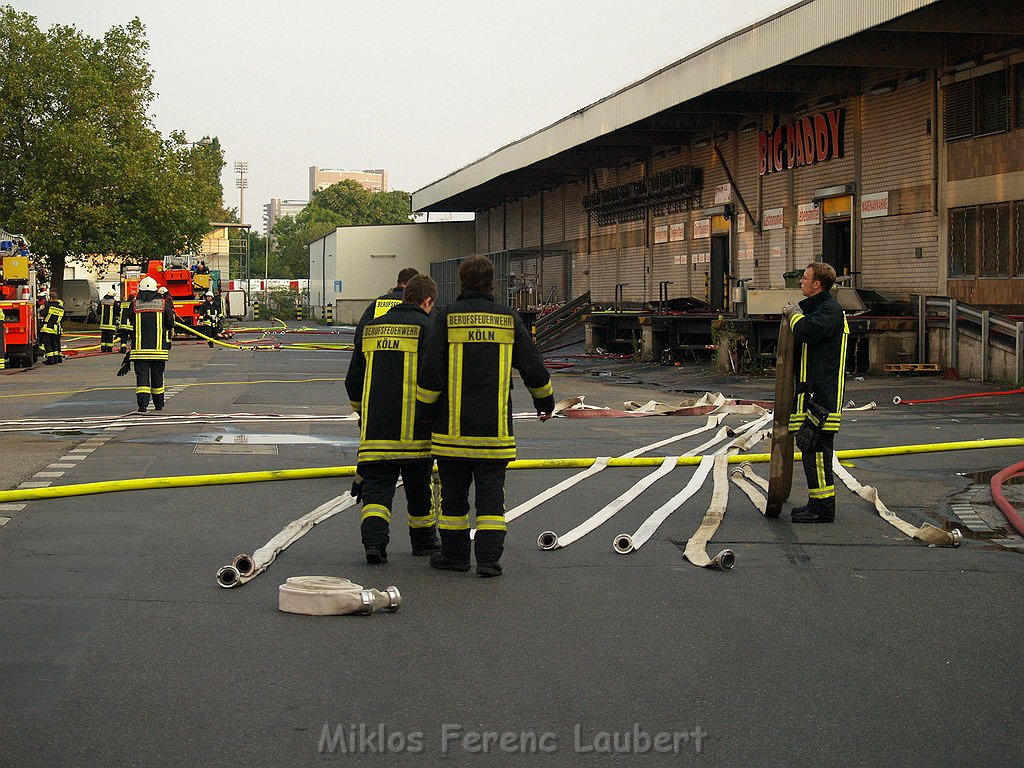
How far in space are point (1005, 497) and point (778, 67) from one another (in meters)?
20.0

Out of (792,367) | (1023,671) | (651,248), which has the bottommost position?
(1023,671)

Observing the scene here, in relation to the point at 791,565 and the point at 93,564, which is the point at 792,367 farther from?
the point at 93,564

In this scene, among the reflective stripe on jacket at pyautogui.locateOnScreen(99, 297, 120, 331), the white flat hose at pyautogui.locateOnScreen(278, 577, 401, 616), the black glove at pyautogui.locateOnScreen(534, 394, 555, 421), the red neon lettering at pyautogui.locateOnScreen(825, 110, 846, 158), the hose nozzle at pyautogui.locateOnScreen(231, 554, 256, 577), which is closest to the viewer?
the white flat hose at pyautogui.locateOnScreen(278, 577, 401, 616)

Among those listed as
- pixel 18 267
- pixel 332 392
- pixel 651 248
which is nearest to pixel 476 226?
pixel 651 248

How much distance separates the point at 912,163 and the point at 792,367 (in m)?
19.9

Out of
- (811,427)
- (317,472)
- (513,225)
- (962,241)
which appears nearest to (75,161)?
(513,225)

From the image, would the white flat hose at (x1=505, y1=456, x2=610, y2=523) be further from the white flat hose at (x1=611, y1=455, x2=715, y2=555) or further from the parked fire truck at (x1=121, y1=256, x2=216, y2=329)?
the parked fire truck at (x1=121, y1=256, x2=216, y2=329)

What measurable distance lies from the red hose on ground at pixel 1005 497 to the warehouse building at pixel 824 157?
13.4 metres

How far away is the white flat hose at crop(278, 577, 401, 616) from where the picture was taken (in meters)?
6.67

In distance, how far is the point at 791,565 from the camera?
8.11 meters

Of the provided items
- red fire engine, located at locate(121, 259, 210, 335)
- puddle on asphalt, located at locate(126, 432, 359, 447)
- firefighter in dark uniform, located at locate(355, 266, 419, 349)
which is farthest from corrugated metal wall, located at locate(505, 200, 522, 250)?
firefighter in dark uniform, located at locate(355, 266, 419, 349)

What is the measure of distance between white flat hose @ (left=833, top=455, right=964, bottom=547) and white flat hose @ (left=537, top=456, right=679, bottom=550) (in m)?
1.59

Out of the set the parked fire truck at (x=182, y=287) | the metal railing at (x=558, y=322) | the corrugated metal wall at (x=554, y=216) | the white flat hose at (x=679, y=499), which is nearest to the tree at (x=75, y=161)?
the parked fire truck at (x=182, y=287)

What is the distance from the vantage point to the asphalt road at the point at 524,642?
15.6 ft
